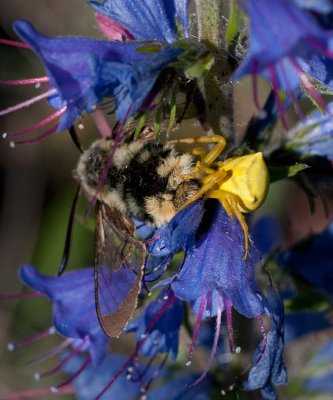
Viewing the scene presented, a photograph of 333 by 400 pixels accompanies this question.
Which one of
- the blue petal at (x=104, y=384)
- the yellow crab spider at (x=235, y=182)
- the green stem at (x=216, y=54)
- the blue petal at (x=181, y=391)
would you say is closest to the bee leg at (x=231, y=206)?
the yellow crab spider at (x=235, y=182)

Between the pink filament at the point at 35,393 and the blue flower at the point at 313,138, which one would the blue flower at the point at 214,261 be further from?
the pink filament at the point at 35,393

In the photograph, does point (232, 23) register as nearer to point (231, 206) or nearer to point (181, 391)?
point (231, 206)

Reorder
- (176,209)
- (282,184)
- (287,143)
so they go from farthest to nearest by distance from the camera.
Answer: (282,184)
(287,143)
(176,209)

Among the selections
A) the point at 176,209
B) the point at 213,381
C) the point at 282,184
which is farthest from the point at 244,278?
the point at 282,184

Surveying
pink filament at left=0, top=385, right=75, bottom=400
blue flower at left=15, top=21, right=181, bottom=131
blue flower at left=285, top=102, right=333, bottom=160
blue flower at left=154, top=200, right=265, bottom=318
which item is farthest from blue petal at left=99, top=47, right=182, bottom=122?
pink filament at left=0, top=385, right=75, bottom=400

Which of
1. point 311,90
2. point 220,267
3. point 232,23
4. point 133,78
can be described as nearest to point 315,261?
point 220,267

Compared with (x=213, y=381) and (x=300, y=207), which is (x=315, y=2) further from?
(x=300, y=207)

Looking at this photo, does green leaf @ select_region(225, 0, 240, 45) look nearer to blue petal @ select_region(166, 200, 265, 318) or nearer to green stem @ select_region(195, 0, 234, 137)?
green stem @ select_region(195, 0, 234, 137)
